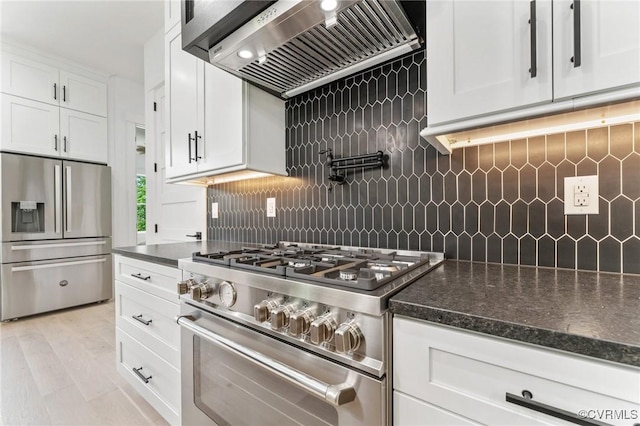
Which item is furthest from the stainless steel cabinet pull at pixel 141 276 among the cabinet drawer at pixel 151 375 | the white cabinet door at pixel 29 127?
the white cabinet door at pixel 29 127

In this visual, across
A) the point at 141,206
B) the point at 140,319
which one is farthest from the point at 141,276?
the point at 141,206

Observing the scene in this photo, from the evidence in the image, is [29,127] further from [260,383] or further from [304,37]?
[260,383]

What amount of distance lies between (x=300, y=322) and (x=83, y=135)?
4219 mm

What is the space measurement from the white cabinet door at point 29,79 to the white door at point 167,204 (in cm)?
138

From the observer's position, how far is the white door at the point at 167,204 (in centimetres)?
249

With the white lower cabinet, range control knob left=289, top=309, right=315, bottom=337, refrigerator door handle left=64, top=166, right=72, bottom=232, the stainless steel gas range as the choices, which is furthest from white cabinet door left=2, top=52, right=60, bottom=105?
range control knob left=289, top=309, right=315, bottom=337

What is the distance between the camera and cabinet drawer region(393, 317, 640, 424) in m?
0.48

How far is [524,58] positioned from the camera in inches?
31.4

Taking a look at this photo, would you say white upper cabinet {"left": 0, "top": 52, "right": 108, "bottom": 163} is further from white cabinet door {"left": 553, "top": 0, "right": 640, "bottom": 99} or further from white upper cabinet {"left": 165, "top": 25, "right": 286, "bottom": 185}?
white cabinet door {"left": 553, "top": 0, "right": 640, "bottom": 99}

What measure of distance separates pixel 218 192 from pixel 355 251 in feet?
4.40

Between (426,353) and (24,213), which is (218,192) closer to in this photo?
(426,353)

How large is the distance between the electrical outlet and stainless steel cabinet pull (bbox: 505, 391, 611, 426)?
5.00ft

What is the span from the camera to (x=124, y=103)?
13.2 feet

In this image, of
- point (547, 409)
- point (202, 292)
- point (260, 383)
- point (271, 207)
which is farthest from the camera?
point (271, 207)
